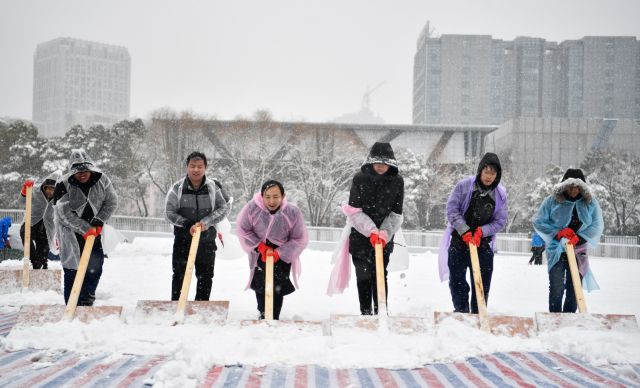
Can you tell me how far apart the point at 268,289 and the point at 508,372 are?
76.9 inches

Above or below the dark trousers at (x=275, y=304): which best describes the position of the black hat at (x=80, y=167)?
above

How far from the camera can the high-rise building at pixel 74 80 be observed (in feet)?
492

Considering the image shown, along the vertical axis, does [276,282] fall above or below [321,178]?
below

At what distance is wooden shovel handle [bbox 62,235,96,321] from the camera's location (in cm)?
407

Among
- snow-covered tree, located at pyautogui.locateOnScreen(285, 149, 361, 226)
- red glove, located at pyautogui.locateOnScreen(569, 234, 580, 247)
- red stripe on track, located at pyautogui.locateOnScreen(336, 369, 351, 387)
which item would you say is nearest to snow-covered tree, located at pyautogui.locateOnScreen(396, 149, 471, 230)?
snow-covered tree, located at pyautogui.locateOnScreen(285, 149, 361, 226)

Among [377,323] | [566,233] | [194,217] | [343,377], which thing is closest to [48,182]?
[194,217]

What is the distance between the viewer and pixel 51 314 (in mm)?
4062

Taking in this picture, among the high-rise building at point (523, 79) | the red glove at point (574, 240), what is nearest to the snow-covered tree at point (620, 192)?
the red glove at point (574, 240)

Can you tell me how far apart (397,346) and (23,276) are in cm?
454

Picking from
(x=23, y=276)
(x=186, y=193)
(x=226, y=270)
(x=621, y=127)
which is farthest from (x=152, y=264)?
(x=621, y=127)

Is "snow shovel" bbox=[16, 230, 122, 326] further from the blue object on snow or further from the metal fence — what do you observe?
the metal fence

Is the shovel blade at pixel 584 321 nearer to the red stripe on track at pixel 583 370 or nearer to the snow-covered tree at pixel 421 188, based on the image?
the red stripe on track at pixel 583 370

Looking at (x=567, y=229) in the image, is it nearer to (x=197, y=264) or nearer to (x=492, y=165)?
(x=492, y=165)

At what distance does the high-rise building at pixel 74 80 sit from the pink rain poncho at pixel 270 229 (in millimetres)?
151332
